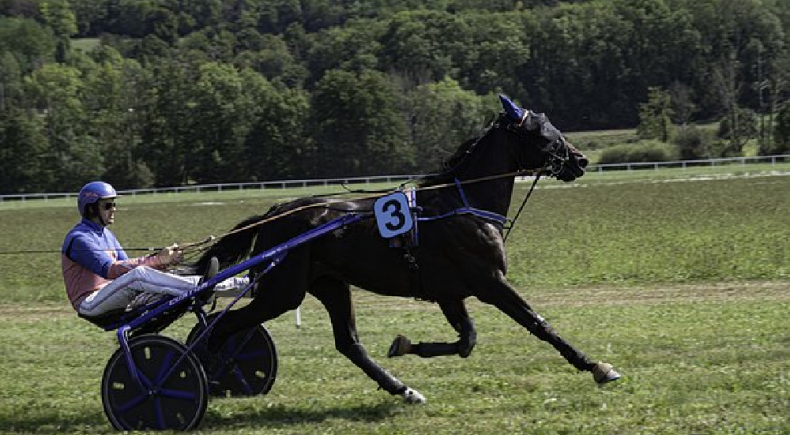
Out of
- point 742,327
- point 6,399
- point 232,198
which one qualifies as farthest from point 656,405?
point 232,198

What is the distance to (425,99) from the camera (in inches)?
3460

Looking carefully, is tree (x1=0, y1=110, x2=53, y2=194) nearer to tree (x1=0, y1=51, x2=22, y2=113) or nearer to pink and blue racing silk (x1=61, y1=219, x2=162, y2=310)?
tree (x1=0, y1=51, x2=22, y2=113)

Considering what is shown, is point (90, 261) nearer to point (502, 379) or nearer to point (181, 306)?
point (181, 306)

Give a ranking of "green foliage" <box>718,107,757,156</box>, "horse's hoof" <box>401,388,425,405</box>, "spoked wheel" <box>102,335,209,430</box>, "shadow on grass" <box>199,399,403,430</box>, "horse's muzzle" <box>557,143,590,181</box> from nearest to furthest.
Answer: "spoked wheel" <box>102,335,209,430</box>, "shadow on grass" <box>199,399,403,430</box>, "horse's hoof" <box>401,388,425,405</box>, "horse's muzzle" <box>557,143,590,181</box>, "green foliage" <box>718,107,757,156</box>

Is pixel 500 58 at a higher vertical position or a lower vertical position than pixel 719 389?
lower

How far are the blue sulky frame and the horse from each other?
0.09 meters

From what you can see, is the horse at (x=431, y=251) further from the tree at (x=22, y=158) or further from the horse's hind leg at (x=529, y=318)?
the tree at (x=22, y=158)

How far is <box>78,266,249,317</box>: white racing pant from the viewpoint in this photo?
886cm

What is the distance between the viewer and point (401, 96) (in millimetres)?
88562

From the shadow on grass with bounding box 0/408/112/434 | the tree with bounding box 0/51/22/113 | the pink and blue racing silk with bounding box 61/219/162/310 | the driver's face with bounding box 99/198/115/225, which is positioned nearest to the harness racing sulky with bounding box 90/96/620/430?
the pink and blue racing silk with bounding box 61/219/162/310

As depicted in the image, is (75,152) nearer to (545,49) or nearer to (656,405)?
(545,49)

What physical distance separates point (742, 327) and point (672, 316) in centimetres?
154

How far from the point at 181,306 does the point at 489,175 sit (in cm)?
264

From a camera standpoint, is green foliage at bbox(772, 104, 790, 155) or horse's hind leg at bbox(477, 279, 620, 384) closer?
horse's hind leg at bbox(477, 279, 620, 384)
